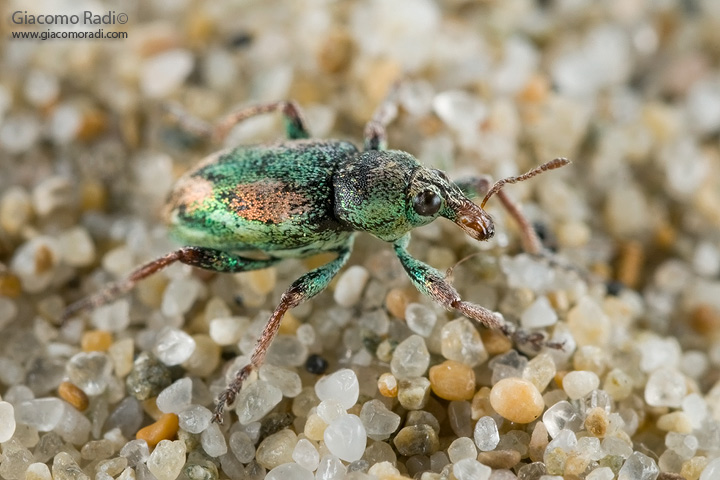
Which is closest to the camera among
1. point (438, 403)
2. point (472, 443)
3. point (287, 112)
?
point (472, 443)

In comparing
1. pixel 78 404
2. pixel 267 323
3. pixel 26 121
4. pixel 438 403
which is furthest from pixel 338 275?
pixel 26 121

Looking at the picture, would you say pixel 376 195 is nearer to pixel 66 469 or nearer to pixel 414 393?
pixel 414 393

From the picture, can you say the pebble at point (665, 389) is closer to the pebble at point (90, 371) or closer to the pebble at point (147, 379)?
the pebble at point (147, 379)

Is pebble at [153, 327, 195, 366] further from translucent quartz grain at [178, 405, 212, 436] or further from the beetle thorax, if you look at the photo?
the beetle thorax

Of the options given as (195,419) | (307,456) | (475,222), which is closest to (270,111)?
(475,222)

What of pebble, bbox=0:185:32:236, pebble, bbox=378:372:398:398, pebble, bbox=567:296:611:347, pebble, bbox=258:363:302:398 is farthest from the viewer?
pebble, bbox=0:185:32:236

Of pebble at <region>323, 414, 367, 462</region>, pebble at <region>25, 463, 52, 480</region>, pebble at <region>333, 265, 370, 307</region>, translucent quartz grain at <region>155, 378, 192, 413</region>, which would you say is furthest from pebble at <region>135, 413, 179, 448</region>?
pebble at <region>333, 265, 370, 307</region>

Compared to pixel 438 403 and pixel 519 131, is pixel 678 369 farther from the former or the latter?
pixel 519 131
